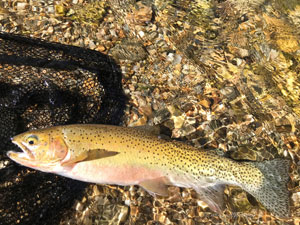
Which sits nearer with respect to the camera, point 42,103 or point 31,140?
point 31,140

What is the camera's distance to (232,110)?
5.37 meters

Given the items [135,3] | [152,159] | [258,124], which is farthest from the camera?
[135,3]

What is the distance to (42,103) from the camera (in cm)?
407

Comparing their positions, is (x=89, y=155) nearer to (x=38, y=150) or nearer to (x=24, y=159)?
(x=38, y=150)

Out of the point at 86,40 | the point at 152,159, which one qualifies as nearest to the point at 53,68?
the point at 86,40

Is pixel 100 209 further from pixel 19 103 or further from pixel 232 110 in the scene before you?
pixel 232 110

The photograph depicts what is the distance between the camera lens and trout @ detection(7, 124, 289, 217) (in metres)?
3.40

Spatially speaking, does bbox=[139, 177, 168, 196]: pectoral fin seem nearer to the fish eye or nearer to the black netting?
the black netting

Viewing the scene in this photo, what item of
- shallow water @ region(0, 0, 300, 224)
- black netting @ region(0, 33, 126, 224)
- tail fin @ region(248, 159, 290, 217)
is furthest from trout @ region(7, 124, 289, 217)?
black netting @ region(0, 33, 126, 224)

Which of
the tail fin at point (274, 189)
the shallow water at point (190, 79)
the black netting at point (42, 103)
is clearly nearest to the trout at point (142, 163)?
the tail fin at point (274, 189)

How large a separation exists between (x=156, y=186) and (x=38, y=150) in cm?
149

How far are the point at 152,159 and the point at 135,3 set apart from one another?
3949 millimetres

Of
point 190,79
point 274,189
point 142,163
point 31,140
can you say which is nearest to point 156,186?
point 142,163

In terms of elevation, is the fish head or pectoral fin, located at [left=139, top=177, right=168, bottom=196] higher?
the fish head
